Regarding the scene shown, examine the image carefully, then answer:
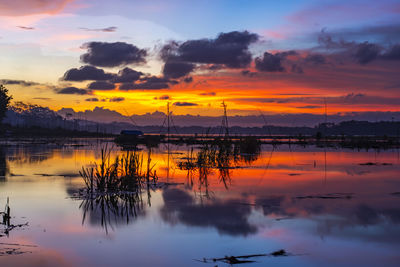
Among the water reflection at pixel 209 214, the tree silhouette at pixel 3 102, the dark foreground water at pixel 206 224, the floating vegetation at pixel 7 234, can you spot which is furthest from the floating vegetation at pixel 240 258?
the tree silhouette at pixel 3 102

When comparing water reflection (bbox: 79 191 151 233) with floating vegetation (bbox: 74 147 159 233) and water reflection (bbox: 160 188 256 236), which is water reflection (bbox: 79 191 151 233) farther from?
water reflection (bbox: 160 188 256 236)

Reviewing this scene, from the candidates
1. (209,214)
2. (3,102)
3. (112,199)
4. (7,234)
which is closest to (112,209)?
(112,199)

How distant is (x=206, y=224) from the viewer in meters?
12.3

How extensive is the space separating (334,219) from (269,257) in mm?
4453

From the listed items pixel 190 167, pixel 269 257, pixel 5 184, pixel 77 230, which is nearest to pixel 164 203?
pixel 77 230

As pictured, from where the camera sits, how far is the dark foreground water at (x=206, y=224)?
9.35 meters

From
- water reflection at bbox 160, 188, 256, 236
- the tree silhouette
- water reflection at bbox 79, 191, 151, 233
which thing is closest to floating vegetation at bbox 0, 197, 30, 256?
water reflection at bbox 79, 191, 151, 233

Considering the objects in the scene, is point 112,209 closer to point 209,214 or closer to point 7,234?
point 209,214

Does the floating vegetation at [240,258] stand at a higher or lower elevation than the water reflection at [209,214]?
higher

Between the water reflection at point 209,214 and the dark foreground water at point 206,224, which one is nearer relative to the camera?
the dark foreground water at point 206,224

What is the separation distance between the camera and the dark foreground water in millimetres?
9352

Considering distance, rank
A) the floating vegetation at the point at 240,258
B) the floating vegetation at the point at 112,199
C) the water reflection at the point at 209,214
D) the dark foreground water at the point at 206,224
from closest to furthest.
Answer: the floating vegetation at the point at 240,258 → the dark foreground water at the point at 206,224 → the water reflection at the point at 209,214 → the floating vegetation at the point at 112,199

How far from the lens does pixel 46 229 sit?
11.8m

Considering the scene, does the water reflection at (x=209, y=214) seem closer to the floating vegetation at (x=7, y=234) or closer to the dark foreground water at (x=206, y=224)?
the dark foreground water at (x=206, y=224)
